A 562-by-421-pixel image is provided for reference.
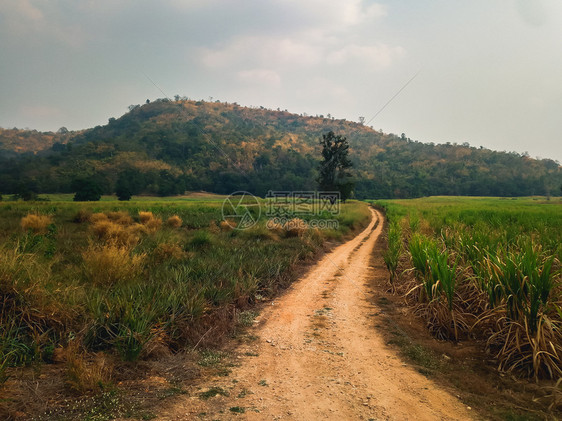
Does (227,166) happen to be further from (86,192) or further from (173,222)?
(173,222)

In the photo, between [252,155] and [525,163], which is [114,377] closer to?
[252,155]

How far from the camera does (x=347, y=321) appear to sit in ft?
19.6

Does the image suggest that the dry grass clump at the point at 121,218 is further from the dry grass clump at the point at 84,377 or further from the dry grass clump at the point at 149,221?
the dry grass clump at the point at 84,377

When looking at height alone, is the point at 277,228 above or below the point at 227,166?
below

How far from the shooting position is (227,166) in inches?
3866

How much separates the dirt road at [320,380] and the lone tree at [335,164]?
5198cm

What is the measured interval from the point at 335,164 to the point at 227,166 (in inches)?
2008

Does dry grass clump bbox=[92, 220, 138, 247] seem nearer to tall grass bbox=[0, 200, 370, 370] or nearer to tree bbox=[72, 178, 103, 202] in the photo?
tall grass bbox=[0, 200, 370, 370]

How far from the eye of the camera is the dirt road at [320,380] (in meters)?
3.04

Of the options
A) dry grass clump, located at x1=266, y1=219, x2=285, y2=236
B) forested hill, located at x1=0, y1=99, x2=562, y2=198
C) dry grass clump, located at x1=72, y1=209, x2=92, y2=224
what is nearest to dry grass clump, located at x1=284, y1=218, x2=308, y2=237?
dry grass clump, located at x1=266, y1=219, x2=285, y2=236

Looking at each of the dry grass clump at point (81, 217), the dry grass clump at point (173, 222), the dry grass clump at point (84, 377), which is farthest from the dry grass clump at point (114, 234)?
the dry grass clump at point (84, 377)

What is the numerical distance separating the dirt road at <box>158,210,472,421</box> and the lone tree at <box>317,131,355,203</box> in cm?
5198

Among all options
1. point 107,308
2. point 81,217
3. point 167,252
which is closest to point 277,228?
point 167,252

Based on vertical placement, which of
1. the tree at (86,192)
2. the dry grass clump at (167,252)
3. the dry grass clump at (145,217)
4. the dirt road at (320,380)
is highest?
the tree at (86,192)
